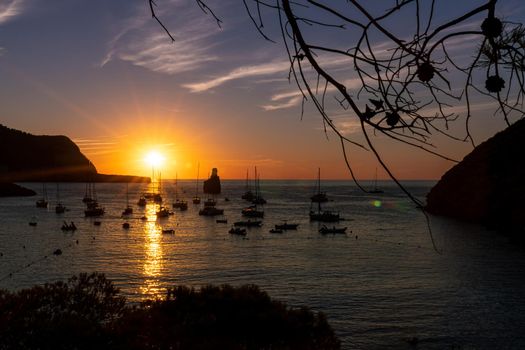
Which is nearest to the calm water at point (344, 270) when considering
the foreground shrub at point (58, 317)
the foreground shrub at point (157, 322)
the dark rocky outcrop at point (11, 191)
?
the foreground shrub at point (157, 322)

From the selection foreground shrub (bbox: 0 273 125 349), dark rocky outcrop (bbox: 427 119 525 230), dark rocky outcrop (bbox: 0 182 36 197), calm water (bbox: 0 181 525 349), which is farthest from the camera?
dark rocky outcrop (bbox: 0 182 36 197)

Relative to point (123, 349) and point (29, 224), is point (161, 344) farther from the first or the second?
point (29, 224)

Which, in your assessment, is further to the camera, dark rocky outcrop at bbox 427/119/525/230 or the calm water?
dark rocky outcrop at bbox 427/119/525/230

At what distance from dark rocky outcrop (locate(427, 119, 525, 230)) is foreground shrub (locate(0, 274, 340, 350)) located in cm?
4565

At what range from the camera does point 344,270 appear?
49.6 meters

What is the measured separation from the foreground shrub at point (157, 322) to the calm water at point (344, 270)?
42.1ft

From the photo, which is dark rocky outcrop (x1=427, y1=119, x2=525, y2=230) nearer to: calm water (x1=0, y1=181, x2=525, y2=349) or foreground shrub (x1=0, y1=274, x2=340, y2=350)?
calm water (x1=0, y1=181, x2=525, y2=349)

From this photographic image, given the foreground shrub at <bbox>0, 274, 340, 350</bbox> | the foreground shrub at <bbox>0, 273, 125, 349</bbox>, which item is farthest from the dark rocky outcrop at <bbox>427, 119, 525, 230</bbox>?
the foreground shrub at <bbox>0, 273, 125, 349</bbox>

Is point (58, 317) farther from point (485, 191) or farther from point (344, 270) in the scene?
Result: point (485, 191)

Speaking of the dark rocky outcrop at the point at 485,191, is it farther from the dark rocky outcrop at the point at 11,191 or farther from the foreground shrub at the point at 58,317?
the dark rocky outcrop at the point at 11,191

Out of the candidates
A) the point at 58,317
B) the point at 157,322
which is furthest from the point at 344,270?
the point at 58,317

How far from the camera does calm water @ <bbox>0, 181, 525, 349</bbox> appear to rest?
31.5m

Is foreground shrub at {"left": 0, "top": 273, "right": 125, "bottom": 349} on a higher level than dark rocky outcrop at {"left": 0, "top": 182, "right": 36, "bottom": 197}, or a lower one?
lower

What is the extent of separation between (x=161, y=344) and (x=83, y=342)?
215 centimetres
